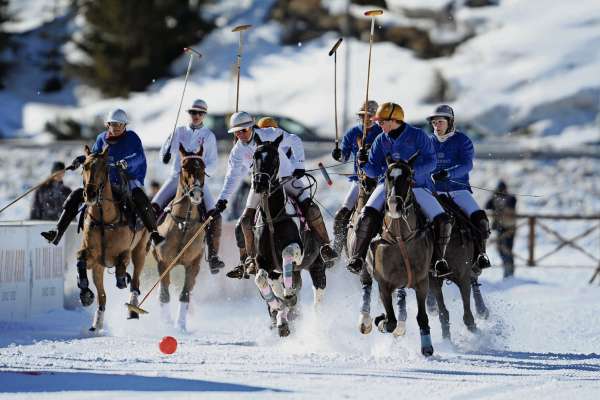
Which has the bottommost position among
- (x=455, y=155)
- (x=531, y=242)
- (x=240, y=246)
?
(x=240, y=246)

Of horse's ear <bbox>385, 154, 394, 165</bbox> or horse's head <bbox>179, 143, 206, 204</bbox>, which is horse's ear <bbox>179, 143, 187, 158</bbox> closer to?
horse's head <bbox>179, 143, 206, 204</bbox>

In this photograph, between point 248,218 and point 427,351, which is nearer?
point 427,351

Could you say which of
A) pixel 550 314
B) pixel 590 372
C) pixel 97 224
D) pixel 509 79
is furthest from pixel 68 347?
pixel 509 79

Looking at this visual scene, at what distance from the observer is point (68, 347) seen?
14852 millimetres

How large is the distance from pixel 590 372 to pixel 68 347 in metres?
5.89

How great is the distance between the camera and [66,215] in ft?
53.2

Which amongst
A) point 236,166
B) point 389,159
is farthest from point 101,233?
point 389,159

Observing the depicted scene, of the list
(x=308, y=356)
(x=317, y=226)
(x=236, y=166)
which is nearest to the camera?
(x=308, y=356)

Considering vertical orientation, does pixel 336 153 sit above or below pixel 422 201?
above

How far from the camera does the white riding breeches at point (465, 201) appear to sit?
15891 mm

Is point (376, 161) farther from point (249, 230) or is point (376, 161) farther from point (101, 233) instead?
point (101, 233)

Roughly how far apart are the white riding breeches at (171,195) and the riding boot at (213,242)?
225 millimetres

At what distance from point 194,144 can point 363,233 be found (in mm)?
4717

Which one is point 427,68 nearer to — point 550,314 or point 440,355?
point 550,314
